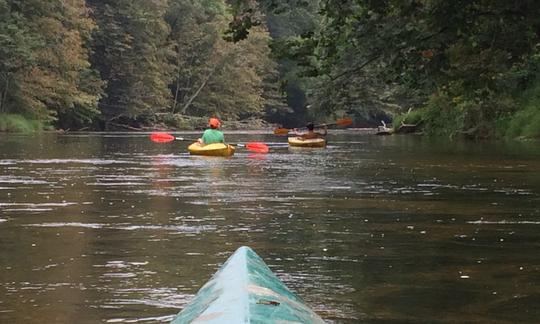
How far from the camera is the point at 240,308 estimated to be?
4375 mm

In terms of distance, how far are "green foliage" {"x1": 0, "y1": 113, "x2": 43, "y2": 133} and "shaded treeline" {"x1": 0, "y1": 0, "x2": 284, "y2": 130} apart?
160 cm

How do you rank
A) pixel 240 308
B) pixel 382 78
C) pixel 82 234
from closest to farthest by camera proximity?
pixel 240 308, pixel 82 234, pixel 382 78

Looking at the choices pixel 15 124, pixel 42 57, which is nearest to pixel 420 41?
pixel 15 124

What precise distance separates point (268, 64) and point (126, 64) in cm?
2057

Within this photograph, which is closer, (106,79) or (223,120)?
(106,79)

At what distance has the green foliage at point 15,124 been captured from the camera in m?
60.6

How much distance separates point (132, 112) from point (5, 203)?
6490 centimetres

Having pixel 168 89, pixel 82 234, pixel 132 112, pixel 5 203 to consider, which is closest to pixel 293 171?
pixel 5 203

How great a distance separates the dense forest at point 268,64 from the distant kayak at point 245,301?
9.91 m

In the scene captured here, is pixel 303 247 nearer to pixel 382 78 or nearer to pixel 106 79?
pixel 382 78

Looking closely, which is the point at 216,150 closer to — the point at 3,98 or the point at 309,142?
the point at 309,142

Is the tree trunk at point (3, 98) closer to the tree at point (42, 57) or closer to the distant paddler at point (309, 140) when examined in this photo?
the tree at point (42, 57)

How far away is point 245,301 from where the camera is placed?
455 centimetres

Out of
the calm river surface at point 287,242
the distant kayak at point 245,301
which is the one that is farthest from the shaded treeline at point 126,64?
the distant kayak at point 245,301
